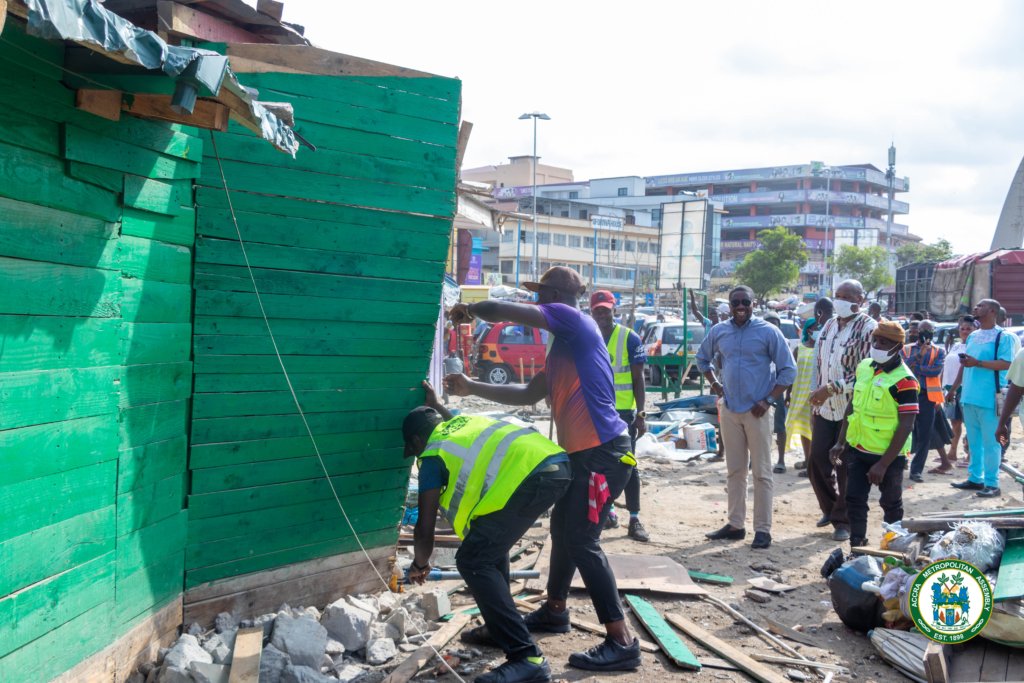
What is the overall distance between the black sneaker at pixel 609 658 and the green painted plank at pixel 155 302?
268 cm

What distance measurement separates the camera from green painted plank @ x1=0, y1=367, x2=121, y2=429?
311cm

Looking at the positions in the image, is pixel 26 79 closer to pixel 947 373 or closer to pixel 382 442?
pixel 382 442

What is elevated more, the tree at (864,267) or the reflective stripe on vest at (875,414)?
the tree at (864,267)

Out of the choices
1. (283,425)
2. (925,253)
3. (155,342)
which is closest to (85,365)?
(155,342)

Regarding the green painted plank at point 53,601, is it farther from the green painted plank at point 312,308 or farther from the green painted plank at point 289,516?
the green painted plank at point 312,308

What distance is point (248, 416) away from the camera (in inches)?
181

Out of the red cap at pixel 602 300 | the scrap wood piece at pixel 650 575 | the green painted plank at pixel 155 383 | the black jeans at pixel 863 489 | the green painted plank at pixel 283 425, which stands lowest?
the scrap wood piece at pixel 650 575

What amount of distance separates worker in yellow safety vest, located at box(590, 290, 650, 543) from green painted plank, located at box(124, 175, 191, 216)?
3.81 metres

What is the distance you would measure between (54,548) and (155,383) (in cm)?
94

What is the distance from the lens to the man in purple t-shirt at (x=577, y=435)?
4422 millimetres

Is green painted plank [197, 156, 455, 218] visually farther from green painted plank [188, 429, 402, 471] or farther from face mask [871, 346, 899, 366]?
face mask [871, 346, 899, 366]

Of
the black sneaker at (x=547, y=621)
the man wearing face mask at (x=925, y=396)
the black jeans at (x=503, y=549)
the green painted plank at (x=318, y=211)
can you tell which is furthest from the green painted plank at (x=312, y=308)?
the man wearing face mask at (x=925, y=396)

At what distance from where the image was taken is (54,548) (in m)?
3.37

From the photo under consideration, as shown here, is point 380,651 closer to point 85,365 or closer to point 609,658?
point 609,658
